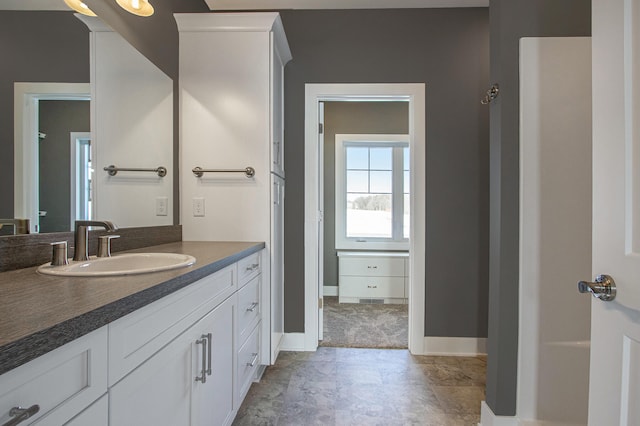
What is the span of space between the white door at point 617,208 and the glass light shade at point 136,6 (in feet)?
5.99

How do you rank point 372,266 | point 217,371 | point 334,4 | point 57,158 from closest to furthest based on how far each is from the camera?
point 57,158 → point 217,371 → point 334,4 → point 372,266

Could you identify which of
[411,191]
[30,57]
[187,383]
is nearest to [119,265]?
[187,383]

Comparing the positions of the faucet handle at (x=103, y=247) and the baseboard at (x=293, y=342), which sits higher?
the faucet handle at (x=103, y=247)

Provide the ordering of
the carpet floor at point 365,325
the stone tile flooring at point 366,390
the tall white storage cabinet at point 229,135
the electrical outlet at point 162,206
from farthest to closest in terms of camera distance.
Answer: the carpet floor at point 365,325
the tall white storage cabinet at point 229,135
the electrical outlet at point 162,206
the stone tile flooring at point 366,390

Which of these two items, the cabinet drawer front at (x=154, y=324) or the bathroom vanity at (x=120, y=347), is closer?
the bathroom vanity at (x=120, y=347)

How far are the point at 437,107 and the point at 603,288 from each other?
186cm

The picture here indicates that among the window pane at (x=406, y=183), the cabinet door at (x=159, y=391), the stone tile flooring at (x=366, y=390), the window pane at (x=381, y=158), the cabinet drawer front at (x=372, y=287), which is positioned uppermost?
the window pane at (x=381, y=158)

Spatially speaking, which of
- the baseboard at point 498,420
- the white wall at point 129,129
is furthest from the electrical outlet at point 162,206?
the baseboard at point 498,420

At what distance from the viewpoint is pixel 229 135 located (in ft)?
6.29

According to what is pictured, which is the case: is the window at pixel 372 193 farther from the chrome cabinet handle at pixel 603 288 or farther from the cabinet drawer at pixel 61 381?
the cabinet drawer at pixel 61 381

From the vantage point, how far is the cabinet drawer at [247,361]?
146 cm

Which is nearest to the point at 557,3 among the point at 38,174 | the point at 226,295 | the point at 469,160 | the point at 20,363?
the point at 469,160

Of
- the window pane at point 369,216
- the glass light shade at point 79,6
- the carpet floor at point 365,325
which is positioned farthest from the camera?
the window pane at point 369,216

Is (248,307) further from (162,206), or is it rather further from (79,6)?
(79,6)
